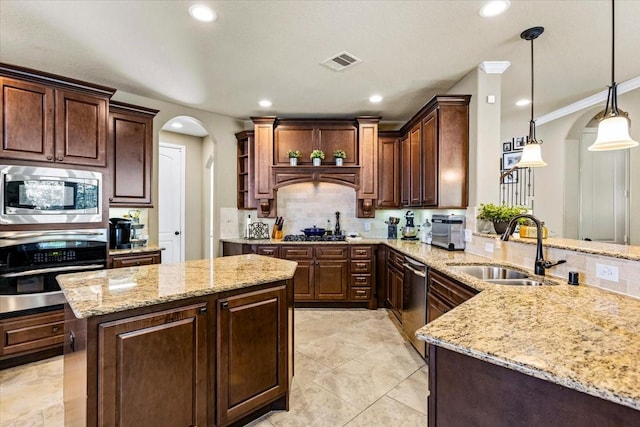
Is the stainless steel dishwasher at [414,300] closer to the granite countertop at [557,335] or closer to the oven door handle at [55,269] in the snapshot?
the granite countertop at [557,335]

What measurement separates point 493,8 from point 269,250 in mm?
3460

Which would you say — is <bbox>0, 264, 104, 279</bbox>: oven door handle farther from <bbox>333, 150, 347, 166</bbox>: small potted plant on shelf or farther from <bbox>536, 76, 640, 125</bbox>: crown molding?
<bbox>536, 76, 640, 125</bbox>: crown molding

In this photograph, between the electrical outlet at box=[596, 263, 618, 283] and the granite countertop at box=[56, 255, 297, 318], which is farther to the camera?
the electrical outlet at box=[596, 263, 618, 283]

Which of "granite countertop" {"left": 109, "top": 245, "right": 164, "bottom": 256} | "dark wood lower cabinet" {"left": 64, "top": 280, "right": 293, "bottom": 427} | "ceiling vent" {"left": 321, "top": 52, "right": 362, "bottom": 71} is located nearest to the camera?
"dark wood lower cabinet" {"left": 64, "top": 280, "right": 293, "bottom": 427}

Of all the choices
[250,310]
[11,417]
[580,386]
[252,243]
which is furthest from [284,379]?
[252,243]

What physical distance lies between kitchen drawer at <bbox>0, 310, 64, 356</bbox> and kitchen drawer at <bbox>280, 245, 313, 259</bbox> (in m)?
2.42

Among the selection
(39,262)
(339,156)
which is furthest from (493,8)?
(39,262)

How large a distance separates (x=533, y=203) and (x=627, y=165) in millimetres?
1252

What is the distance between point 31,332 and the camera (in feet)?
9.00

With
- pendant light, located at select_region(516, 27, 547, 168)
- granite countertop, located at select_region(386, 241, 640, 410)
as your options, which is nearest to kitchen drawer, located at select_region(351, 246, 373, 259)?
pendant light, located at select_region(516, 27, 547, 168)

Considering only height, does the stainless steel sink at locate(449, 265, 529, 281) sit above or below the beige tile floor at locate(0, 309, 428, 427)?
above

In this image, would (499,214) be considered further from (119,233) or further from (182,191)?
(182,191)

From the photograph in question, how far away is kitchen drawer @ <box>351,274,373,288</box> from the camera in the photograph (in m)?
4.33

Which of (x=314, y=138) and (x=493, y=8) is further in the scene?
(x=314, y=138)
